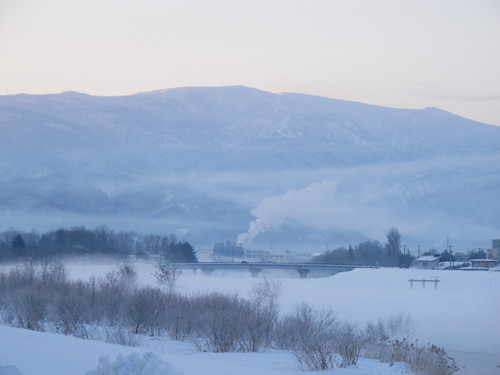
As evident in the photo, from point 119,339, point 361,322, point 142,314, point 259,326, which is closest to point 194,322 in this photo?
point 142,314

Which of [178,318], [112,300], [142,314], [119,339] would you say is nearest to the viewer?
[119,339]

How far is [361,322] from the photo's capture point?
200 ft

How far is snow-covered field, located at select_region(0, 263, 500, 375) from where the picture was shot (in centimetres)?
2253

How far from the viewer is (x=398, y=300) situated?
73125 mm

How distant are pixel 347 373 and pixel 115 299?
28219 millimetres

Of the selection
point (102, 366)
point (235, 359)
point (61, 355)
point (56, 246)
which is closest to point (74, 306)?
point (235, 359)

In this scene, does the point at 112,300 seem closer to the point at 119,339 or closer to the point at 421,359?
the point at 119,339

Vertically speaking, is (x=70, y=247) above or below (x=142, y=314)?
above

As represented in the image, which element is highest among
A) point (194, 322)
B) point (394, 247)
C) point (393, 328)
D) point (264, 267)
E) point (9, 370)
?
point (394, 247)

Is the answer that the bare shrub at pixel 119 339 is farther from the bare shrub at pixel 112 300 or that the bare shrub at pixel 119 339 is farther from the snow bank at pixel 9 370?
the snow bank at pixel 9 370

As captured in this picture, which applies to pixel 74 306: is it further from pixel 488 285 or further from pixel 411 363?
pixel 488 285

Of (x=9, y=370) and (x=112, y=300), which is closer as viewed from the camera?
(x=9, y=370)

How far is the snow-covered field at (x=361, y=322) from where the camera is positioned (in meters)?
22.5

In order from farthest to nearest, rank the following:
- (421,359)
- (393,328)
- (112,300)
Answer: (393,328)
(112,300)
(421,359)
